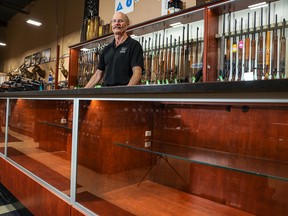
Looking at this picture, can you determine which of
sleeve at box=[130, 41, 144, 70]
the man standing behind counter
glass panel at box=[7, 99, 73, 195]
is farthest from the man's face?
glass panel at box=[7, 99, 73, 195]

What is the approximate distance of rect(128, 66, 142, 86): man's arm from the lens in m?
1.79

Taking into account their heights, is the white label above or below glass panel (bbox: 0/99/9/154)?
above

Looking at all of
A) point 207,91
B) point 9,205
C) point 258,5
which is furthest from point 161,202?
point 258,5

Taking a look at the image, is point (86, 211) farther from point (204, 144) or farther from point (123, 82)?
point (123, 82)

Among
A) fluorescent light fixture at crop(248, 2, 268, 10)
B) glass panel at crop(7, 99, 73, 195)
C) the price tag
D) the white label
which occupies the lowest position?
glass panel at crop(7, 99, 73, 195)

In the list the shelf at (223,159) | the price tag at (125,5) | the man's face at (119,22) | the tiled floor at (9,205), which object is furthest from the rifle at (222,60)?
the tiled floor at (9,205)

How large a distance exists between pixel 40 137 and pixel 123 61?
0.90 m

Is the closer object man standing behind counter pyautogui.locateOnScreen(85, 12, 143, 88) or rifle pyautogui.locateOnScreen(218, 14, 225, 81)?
man standing behind counter pyautogui.locateOnScreen(85, 12, 143, 88)

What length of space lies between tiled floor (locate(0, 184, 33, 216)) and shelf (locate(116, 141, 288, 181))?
3.81 ft

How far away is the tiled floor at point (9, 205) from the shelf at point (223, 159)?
116 centimetres

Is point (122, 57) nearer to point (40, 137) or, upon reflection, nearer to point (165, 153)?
point (40, 137)

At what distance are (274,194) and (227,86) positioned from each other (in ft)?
2.09

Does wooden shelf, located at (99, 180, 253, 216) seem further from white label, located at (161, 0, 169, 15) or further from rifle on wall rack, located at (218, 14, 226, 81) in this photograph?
white label, located at (161, 0, 169, 15)

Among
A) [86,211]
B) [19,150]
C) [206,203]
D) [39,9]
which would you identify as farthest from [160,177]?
[39,9]
